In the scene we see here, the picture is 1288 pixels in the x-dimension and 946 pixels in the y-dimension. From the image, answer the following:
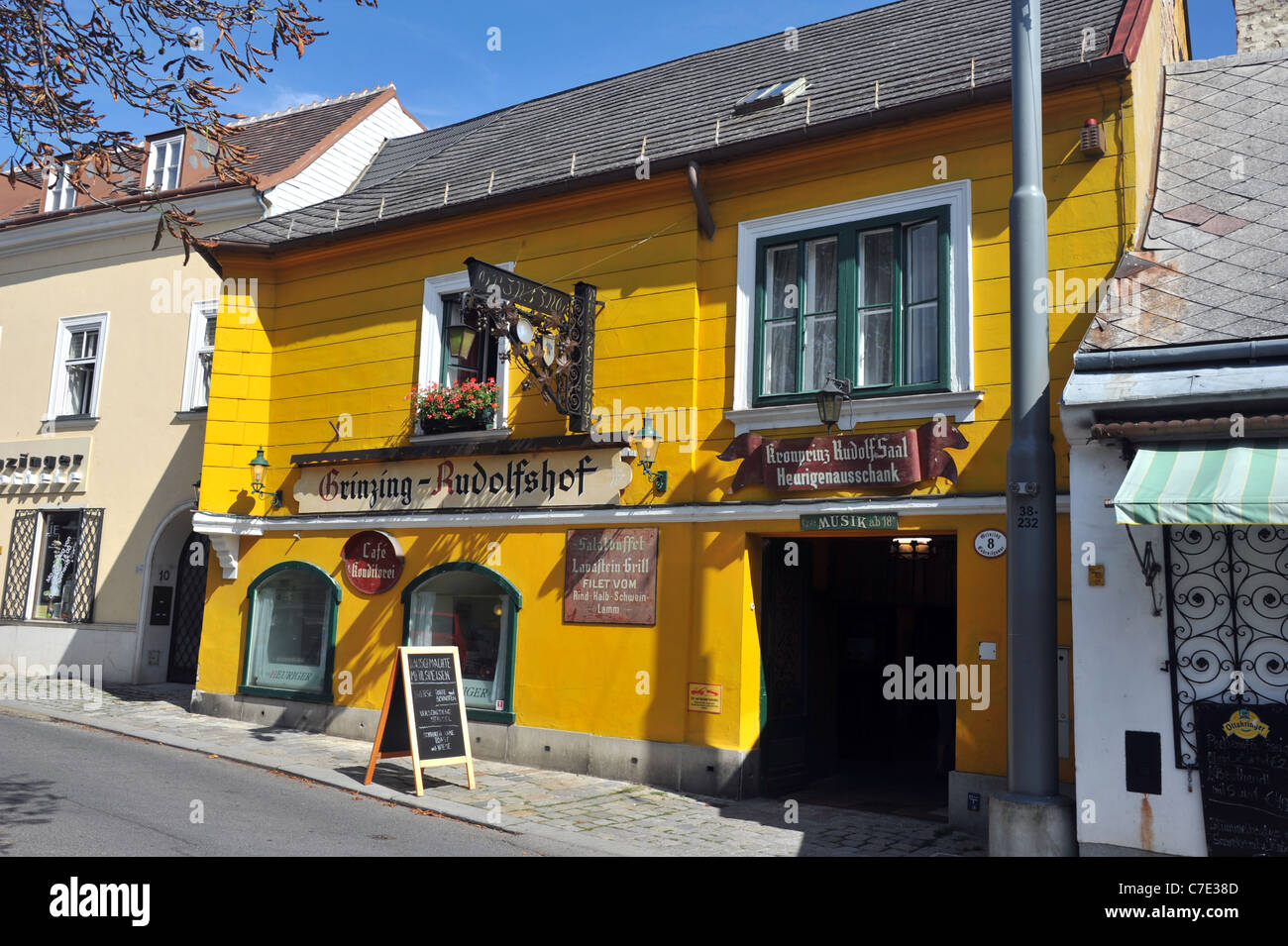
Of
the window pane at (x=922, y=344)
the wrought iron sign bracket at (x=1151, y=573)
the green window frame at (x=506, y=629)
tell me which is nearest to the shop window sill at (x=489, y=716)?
the green window frame at (x=506, y=629)

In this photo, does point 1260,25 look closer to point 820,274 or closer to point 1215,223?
point 1215,223

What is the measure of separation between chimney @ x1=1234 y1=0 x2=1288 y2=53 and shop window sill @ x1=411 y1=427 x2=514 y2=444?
1082 cm

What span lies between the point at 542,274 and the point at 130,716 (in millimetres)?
7952

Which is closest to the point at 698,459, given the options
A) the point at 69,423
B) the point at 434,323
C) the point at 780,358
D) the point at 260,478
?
the point at 780,358

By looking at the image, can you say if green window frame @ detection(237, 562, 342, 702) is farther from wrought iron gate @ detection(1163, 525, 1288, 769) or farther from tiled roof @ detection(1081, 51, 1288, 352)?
wrought iron gate @ detection(1163, 525, 1288, 769)

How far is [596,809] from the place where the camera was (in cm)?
930

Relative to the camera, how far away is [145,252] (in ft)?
59.1

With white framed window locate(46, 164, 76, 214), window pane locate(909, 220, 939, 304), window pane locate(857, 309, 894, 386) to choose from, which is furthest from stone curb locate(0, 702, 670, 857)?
white framed window locate(46, 164, 76, 214)

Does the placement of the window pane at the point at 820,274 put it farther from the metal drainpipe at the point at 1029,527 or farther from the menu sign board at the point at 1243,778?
the menu sign board at the point at 1243,778

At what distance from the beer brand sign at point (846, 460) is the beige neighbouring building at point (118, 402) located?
10.5 metres

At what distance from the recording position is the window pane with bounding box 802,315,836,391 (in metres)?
10.3

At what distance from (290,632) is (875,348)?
8421mm

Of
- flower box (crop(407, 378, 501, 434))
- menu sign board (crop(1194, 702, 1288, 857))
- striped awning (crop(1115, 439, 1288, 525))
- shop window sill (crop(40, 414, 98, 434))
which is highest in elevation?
shop window sill (crop(40, 414, 98, 434))

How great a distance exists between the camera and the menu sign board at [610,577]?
1081cm
